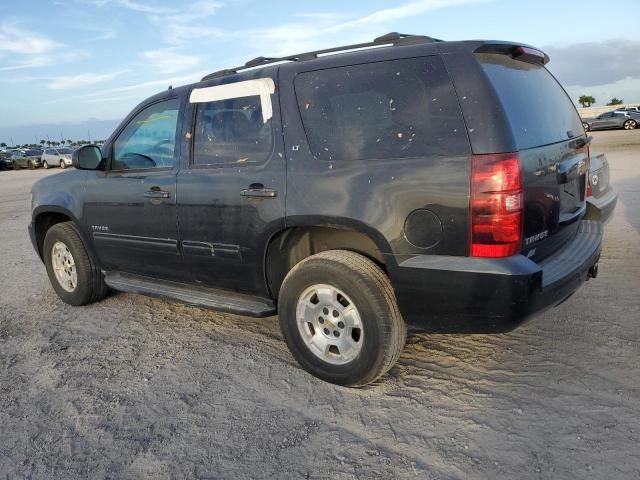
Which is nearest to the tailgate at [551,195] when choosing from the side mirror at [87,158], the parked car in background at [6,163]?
the side mirror at [87,158]

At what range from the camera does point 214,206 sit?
3734 mm

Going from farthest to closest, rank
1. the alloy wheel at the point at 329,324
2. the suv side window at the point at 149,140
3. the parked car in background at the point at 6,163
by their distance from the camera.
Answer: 1. the parked car in background at the point at 6,163
2. the suv side window at the point at 149,140
3. the alloy wheel at the point at 329,324

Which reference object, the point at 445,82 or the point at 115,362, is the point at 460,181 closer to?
the point at 445,82

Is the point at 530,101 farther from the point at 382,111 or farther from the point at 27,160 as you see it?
the point at 27,160

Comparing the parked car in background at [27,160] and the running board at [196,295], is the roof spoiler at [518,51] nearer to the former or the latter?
the running board at [196,295]

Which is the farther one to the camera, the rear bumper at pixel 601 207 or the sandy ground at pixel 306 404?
the rear bumper at pixel 601 207

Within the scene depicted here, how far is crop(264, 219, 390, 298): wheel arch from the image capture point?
3.11 metres

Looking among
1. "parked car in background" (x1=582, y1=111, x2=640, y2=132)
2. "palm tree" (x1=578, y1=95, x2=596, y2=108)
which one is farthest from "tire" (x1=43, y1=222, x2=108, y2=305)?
"palm tree" (x1=578, y1=95, x2=596, y2=108)

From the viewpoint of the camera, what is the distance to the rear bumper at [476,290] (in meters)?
2.76

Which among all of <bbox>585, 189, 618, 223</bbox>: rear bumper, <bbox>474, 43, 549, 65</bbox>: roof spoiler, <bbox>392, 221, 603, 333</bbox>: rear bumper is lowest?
<bbox>392, 221, 603, 333</bbox>: rear bumper

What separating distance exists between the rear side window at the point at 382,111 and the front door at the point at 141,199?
1.30 metres

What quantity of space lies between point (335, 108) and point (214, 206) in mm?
1090

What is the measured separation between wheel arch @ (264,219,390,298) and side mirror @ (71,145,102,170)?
1.98 m

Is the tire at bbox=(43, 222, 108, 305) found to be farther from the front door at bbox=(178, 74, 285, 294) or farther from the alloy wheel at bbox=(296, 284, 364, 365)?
the alloy wheel at bbox=(296, 284, 364, 365)
